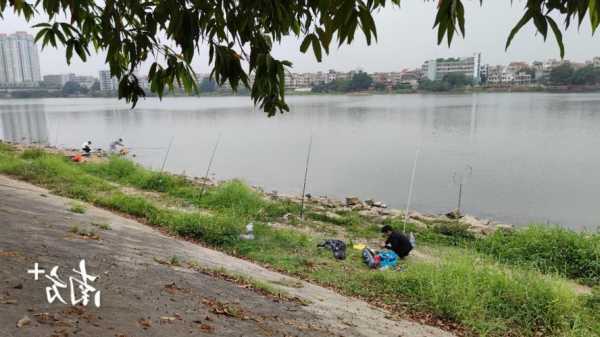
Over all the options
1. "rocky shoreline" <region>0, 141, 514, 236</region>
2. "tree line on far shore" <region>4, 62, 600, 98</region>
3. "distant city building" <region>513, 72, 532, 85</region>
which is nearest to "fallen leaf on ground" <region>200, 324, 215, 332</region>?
"rocky shoreline" <region>0, 141, 514, 236</region>

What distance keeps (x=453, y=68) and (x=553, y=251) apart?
79495 millimetres

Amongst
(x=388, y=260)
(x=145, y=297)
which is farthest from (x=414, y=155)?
(x=145, y=297)

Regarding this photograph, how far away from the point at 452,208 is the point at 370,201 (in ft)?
6.89

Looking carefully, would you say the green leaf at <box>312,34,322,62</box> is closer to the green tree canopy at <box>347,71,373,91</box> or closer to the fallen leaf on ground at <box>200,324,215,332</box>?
the fallen leaf on ground at <box>200,324,215,332</box>

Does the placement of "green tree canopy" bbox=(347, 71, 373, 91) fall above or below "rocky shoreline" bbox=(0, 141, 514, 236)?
above

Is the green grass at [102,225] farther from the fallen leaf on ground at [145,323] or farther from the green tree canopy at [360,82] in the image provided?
the green tree canopy at [360,82]

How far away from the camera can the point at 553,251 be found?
6.70 metres

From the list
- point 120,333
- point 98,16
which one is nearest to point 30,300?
point 120,333

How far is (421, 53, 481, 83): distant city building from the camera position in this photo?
75406mm

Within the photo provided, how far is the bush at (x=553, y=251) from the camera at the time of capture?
632 centimetres

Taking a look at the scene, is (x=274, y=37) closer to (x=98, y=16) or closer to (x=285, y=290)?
(x=98, y=16)

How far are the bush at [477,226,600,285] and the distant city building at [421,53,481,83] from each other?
71.0 m

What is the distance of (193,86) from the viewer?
6.56 ft

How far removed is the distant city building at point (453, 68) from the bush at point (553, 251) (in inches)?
2794
